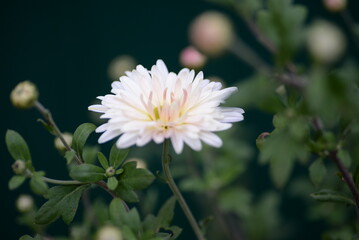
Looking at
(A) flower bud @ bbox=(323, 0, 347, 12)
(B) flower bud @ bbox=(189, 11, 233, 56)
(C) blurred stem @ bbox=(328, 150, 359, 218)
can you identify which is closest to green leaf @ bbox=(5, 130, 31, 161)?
(B) flower bud @ bbox=(189, 11, 233, 56)

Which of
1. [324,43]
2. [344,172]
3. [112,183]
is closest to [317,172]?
[344,172]

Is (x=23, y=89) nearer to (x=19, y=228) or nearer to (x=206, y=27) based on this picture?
(x=206, y=27)

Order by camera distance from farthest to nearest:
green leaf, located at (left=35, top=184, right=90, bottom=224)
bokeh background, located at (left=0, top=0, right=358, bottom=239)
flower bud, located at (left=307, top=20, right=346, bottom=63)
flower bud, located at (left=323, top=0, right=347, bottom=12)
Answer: bokeh background, located at (left=0, top=0, right=358, bottom=239) → flower bud, located at (left=323, top=0, right=347, bottom=12) → green leaf, located at (left=35, top=184, right=90, bottom=224) → flower bud, located at (left=307, top=20, right=346, bottom=63)

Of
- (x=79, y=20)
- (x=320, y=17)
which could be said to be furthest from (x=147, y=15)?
(x=320, y=17)

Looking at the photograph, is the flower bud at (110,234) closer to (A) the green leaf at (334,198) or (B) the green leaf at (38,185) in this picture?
(B) the green leaf at (38,185)

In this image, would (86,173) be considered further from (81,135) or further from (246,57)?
(246,57)

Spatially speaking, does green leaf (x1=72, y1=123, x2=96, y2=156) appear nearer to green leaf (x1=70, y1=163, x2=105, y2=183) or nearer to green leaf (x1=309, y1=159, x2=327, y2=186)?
green leaf (x1=70, y1=163, x2=105, y2=183)

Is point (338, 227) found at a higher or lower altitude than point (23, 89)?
lower
